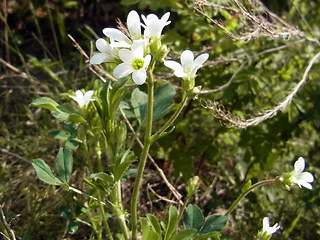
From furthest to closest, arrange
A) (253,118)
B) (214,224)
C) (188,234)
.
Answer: (253,118)
(214,224)
(188,234)

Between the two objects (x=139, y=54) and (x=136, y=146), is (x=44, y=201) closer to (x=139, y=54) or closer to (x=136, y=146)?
(x=136, y=146)

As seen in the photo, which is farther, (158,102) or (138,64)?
(158,102)

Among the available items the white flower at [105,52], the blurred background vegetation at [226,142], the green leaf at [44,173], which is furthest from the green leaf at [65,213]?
the white flower at [105,52]

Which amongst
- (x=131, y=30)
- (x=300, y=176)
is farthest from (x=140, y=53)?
(x=300, y=176)

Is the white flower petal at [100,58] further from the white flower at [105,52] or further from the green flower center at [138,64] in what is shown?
the green flower center at [138,64]

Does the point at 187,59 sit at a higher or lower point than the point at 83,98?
higher

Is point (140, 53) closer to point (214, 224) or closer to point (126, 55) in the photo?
point (126, 55)
